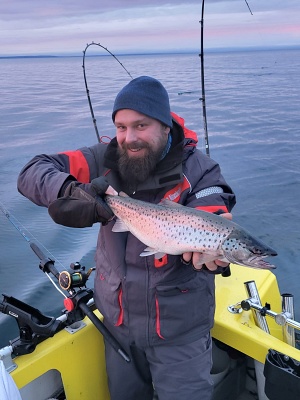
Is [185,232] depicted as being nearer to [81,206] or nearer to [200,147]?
[81,206]

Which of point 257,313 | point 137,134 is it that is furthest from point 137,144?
point 257,313

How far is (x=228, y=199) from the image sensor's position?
103 inches

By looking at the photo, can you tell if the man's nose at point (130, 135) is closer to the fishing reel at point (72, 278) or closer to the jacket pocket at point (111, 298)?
the jacket pocket at point (111, 298)

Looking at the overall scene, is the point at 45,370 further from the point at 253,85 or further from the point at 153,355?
the point at 253,85

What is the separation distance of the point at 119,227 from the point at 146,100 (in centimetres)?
86

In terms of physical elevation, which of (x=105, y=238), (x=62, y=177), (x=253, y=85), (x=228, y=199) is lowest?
(x=253, y=85)

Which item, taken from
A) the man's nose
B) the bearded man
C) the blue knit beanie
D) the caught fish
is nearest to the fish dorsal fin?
the caught fish

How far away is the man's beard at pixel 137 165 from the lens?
2.69 m

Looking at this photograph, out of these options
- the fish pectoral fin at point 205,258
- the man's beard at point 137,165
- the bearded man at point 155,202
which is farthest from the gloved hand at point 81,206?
the fish pectoral fin at point 205,258

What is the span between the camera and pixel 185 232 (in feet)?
8.00

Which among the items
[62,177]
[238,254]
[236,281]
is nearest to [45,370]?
[62,177]

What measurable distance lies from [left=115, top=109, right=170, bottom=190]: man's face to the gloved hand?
0.92ft

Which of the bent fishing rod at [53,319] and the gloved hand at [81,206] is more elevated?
the gloved hand at [81,206]

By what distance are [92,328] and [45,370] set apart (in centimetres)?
44
